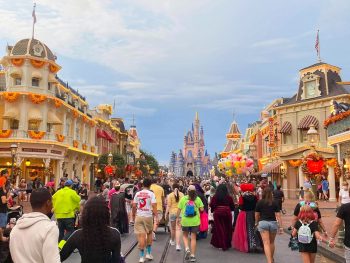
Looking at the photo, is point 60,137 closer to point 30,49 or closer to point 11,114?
point 11,114

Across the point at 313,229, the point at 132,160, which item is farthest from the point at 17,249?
the point at 132,160

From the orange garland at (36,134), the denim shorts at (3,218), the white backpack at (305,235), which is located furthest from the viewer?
the orange garland at (36,134)

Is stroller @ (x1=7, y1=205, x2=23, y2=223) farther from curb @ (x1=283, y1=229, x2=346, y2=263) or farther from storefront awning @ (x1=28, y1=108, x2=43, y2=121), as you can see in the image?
storefront awning @ (x1=28, y1=108, x2=43, y2=121)

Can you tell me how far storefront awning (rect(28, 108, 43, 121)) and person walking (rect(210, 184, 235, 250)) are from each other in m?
24.6

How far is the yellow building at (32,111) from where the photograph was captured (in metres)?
31.2

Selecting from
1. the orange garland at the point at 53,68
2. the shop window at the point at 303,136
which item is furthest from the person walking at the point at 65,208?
the shop window at the point at 303,136

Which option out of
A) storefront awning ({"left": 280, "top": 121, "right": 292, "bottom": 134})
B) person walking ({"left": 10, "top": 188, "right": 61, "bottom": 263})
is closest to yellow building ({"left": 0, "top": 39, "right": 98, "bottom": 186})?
storefront awning ({"left": 280, "top": 121, "right": 292, "bottom": 134})

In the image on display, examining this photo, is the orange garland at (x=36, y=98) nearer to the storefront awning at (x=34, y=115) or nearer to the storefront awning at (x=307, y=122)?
the storefront awning at (x=34, y=115)

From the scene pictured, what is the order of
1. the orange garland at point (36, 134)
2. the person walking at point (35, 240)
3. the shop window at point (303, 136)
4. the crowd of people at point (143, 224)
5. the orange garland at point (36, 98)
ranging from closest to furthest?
the person walking at point (35, 240) < the crowd of people at point (143, 224) < the orange garland at point (36, 134) < the orange garland at point (36, 98) < the shop window at point (303, 136)

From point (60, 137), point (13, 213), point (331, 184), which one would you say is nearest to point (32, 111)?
point (60, 137)

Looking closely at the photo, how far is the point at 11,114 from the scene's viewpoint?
101 feet

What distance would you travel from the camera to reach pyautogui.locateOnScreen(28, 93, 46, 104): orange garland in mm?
31297

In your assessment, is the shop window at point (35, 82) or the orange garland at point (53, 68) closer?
the shop window at point (35, 82)

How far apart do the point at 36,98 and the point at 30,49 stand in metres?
4.40
